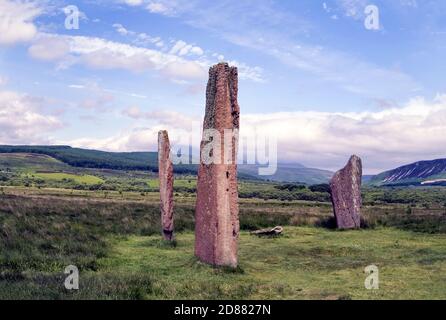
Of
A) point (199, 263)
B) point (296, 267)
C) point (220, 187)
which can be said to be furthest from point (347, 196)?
point (199, 263)

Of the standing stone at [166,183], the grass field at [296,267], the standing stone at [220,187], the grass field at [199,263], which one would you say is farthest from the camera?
the standing stone at [166,183]

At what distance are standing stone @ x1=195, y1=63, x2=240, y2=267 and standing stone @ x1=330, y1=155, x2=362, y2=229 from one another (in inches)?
522

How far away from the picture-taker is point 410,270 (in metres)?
15.3

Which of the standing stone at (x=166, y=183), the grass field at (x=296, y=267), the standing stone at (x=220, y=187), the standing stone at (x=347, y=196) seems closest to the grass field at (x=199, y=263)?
the grass field at (x=296, y=267)

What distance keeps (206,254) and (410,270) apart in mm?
6394

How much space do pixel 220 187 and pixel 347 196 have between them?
1413 cm

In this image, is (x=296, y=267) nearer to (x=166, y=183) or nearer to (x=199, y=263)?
(x=199, y=263)

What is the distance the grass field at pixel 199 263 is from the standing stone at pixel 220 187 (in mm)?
640

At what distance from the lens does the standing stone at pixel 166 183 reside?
20562 millimetres

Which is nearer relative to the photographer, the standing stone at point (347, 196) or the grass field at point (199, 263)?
the grass field at point (199, 263)

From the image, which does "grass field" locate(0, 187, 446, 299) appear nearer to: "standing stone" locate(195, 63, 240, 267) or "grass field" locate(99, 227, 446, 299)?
"grass field" locate(99, 227, 446, 299)

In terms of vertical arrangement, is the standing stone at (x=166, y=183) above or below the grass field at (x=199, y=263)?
above

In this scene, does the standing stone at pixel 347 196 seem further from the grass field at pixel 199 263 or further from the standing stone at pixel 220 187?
the standing stone at pixel 220 187

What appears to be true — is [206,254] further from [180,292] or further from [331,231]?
[331,231]
